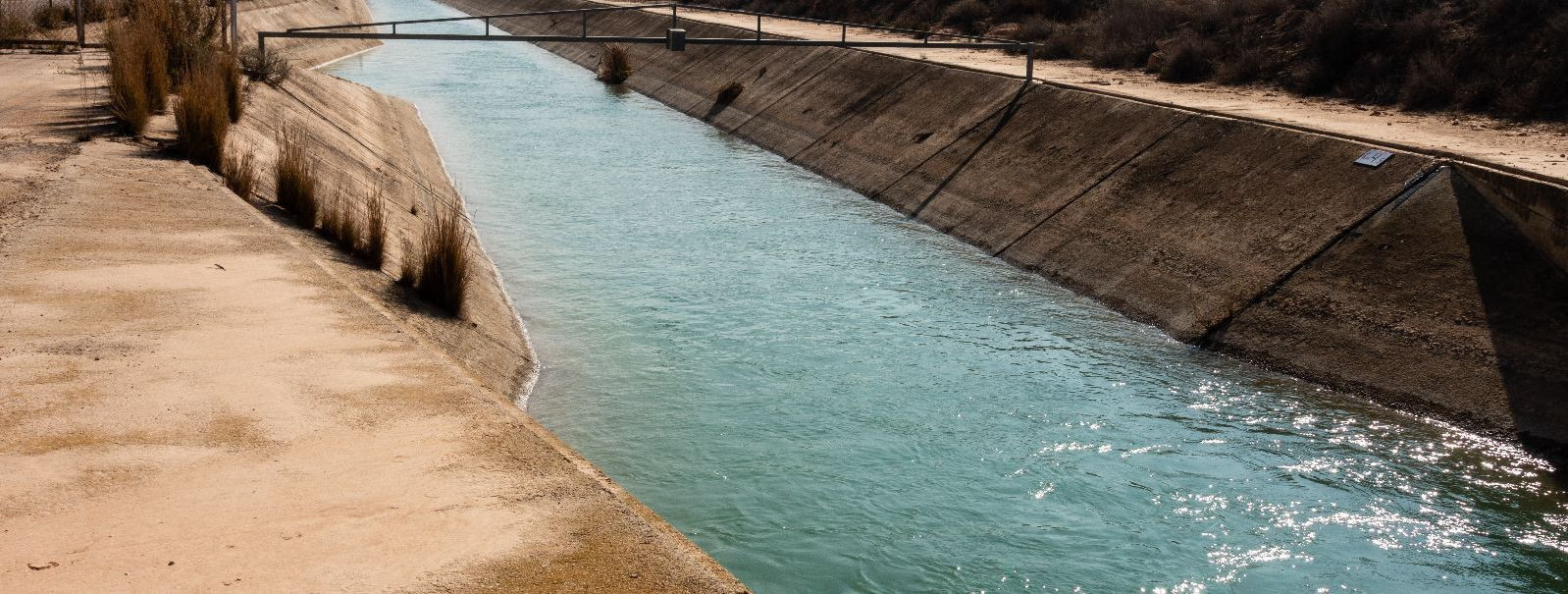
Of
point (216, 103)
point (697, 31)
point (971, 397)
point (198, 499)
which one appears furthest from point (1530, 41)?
point (697, 31)

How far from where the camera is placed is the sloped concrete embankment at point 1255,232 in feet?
37.7

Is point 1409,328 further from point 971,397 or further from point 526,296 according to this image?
point 526,296

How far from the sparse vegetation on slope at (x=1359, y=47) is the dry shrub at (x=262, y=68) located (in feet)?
53.8

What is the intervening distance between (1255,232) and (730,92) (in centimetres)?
2017

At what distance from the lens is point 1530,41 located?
2014 cm

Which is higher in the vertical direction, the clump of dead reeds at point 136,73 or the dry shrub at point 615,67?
the clump of dead reeds at point 136,73

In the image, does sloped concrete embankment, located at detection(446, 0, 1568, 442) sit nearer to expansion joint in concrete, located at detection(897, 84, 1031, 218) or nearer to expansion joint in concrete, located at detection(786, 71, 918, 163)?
expansion joint in concrete, located at detection(897, 84, 1031, 218)

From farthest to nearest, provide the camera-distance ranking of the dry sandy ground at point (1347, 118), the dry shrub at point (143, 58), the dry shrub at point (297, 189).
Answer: the dry shrub at point (143, 58) < the dry sandy ground at point (1347, 118) < the dry shrub at point (297, 189)

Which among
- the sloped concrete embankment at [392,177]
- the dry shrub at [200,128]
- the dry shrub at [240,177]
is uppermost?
the dry shrub at [200,128]

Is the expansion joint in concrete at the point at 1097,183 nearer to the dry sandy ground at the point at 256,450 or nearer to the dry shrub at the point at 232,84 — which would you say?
the dry sandy ground at the point at 256,450

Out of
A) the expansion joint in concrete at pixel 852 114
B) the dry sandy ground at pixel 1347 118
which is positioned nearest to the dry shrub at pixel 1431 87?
the dry sandy ground at pixel 1347 118

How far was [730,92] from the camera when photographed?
33.3m

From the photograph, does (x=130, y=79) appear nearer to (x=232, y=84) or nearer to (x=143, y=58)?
(x=143, y=58)

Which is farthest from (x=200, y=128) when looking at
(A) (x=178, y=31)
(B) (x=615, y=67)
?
(B) (x=615, y=67)
